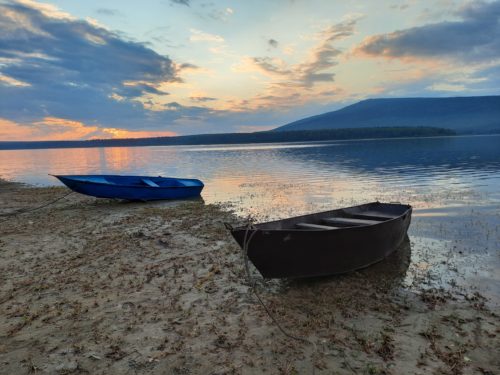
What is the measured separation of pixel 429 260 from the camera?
34.0ft

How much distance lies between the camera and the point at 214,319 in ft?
22.2

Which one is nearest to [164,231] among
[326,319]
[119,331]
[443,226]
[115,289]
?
[115,289]

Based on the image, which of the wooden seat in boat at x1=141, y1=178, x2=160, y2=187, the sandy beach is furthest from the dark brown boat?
the wooden seat in boat at x1=141, y1=178, x2=160, y2=187

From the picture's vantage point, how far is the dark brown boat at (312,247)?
7555mm

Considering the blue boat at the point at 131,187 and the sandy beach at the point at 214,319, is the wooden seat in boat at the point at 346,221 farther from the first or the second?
the blue boat at the point at 131,187

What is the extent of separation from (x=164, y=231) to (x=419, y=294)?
9674 millimetres

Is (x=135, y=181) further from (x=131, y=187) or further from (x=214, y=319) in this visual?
(x=214, y=319)

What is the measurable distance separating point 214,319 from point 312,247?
2.75m

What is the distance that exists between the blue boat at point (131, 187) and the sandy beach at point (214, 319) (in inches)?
328

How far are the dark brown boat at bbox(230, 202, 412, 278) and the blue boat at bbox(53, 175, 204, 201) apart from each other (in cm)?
1392

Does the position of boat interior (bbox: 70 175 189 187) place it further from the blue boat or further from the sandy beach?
the sandy beach

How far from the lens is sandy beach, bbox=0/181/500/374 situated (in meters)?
5.39

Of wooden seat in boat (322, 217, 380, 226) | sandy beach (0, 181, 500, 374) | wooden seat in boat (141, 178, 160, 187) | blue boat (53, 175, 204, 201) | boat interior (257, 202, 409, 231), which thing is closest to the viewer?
sandy beach (0, 181, 500, 374)

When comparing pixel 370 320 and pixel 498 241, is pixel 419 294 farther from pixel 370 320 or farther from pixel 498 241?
pixel 498 241
